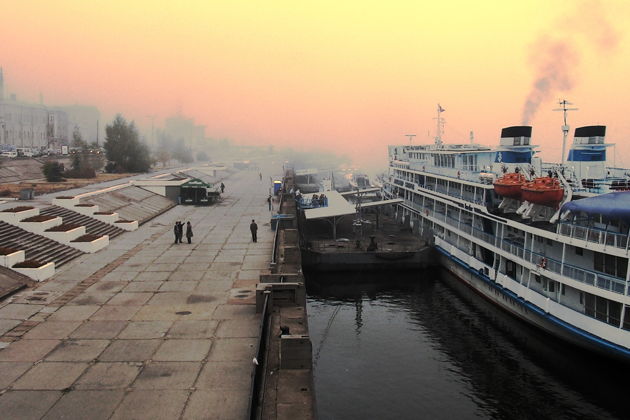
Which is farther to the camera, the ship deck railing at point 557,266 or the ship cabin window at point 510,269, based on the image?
the ship cabin window at point 510,269

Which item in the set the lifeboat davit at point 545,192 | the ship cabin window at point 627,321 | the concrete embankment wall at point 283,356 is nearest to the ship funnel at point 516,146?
the lifeboat davit at point 545,192

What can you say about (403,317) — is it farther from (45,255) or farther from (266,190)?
(266,190)

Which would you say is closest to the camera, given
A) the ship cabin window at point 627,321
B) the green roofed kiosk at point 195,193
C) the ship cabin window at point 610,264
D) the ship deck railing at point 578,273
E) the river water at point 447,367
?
the river water at point 447,367

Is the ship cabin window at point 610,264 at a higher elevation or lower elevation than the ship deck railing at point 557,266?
higher

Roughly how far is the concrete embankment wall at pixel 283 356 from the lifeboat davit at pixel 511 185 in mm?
16054

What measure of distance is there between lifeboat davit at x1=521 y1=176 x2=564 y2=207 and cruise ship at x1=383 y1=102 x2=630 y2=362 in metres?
0.05

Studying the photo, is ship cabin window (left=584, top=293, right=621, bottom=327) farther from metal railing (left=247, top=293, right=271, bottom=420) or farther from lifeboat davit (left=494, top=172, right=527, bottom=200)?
metal railing (left=247, top=293, right=271, bottom=420)

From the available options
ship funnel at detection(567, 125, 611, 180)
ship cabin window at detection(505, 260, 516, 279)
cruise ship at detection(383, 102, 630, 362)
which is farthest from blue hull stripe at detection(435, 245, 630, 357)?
ship funnel at detection(567, 125, 611, 180)

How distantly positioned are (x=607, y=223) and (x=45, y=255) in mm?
29650

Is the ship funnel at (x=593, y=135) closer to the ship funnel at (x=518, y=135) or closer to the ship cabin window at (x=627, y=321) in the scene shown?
the ship funnel at (x=518, y=135)

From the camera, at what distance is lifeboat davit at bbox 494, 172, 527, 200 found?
3303cm

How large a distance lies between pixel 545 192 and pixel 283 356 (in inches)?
761

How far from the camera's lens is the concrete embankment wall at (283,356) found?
14.7 m

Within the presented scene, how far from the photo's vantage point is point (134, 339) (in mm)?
19672
